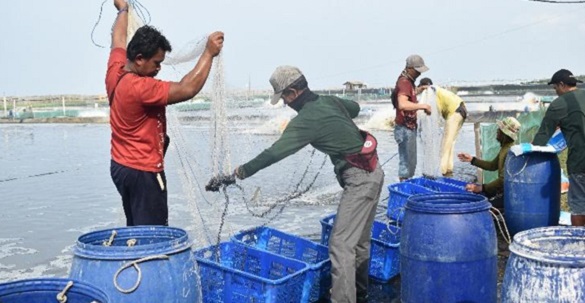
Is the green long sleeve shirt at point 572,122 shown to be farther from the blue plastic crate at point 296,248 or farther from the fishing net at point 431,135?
the blue plastic crate at point 296,248

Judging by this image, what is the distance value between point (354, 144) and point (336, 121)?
0.24 meters

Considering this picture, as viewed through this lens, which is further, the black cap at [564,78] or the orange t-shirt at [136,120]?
the black cap at [564,78]

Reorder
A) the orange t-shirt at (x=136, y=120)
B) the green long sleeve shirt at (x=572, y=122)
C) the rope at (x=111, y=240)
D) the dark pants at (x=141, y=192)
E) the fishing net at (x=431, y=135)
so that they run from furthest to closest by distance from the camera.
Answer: the fishing net at (x=431, y=135), the green long sleeve shirt at (x=572, y=122), the dark pants at (x=141, y=192), the orange t-shirt at (x=136, y=120), the rope at (x=111, y=240)

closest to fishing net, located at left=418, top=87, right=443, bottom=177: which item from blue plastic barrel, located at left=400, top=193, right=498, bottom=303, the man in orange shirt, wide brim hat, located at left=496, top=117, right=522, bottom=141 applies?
wide brim hat, located at left=496, top=117, right=522, bottom=141

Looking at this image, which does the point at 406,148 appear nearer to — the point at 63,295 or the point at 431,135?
the point at 431,135

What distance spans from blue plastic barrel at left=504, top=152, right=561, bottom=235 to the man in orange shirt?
4.01m

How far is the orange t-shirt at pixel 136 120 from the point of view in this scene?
11.4 ft

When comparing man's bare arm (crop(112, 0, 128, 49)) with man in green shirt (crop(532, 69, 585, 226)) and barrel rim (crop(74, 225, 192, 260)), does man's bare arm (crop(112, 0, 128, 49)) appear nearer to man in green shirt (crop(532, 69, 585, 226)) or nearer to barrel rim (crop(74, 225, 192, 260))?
barrel rim (crop(74, 225, 192, 260))

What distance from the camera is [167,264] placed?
2.86 m

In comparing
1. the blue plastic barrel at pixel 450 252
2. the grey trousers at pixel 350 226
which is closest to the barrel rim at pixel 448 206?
the blue plastic barrel at pixel 450 252

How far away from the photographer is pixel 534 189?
20.3 ft

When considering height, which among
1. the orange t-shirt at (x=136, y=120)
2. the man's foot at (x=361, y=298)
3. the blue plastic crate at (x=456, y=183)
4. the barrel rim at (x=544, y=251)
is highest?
the orange t-shirt at (x=136, y=120)

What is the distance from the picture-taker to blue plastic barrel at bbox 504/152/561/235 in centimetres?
617

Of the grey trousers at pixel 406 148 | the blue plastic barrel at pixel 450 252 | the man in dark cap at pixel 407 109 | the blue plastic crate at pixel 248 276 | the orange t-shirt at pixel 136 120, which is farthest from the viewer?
the grey trousers at pixel 406 148
